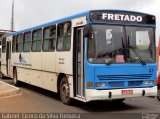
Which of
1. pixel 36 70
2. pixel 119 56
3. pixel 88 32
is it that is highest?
pixel 88 32

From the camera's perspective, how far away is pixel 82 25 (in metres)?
11.5

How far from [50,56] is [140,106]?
4021 millimetres

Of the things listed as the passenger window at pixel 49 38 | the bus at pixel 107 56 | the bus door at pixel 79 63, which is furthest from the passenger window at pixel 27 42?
the bus door at pixel 79 63

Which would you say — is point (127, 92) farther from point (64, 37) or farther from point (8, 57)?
point (8, 57)

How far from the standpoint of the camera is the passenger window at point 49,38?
1411 cm

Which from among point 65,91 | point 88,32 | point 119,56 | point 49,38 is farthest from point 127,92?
point 49,38

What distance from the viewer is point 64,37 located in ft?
42.8

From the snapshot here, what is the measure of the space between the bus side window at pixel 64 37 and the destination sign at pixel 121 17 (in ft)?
5.45

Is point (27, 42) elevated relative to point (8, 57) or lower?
elevated

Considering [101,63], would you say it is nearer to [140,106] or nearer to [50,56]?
[140,106]

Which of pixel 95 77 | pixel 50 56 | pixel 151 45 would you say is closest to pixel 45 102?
pixel 50 56

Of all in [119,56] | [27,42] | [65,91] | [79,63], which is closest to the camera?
[119,56]

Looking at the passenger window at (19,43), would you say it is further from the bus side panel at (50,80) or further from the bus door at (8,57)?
the bus side panel at (50,80)

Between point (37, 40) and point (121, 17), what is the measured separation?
5.73 m
